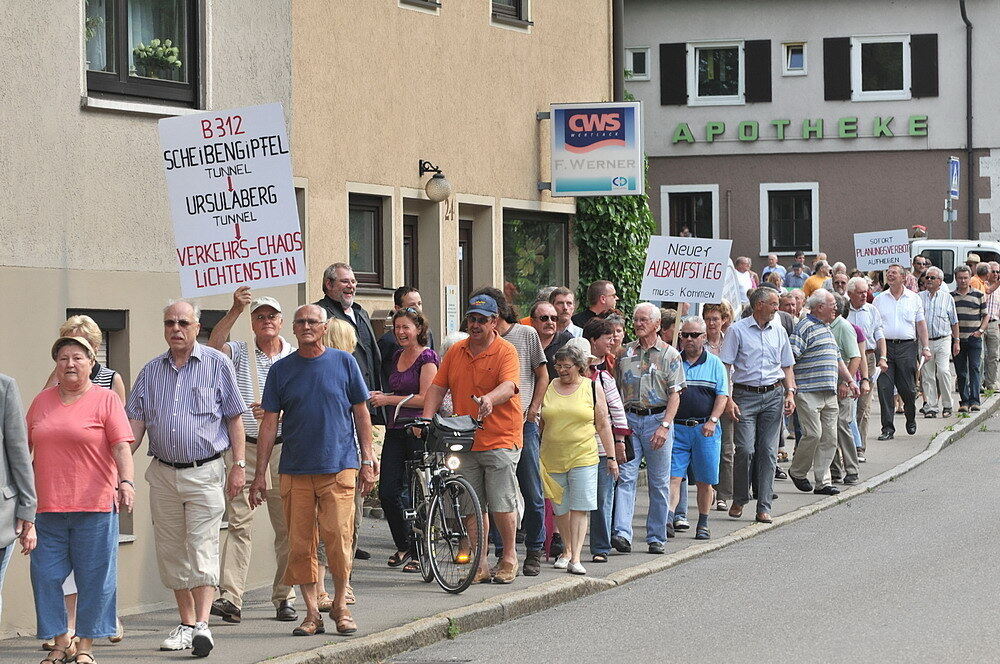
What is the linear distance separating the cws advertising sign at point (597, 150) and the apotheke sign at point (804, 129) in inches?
914

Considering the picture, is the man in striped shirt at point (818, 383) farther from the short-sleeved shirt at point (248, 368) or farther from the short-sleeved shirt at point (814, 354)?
the short-sleeved shirt at point (248, 368)

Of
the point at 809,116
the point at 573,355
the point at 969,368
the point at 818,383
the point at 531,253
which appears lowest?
the point at 969,368

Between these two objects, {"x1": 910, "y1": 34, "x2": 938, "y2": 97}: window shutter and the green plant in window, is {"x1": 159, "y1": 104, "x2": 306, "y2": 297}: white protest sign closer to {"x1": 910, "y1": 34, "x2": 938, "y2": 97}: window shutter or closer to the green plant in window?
the green plant in window

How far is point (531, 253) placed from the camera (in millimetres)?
20500

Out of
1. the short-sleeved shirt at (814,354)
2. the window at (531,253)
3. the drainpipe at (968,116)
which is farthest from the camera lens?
the drainpipe at (968,116)

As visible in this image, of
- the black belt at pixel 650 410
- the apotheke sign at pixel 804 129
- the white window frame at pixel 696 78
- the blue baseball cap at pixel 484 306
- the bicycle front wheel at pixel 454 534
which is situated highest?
the white window frame at pixel 696 78

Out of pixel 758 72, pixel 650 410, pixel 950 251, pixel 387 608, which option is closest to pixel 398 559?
pixel 387 608

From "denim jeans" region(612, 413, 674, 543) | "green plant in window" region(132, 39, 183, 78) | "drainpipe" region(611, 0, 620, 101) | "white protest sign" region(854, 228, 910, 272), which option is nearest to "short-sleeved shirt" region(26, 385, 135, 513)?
"green plant in window" region(132, 39, 183, 78)

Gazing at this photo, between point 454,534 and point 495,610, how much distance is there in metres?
0.90

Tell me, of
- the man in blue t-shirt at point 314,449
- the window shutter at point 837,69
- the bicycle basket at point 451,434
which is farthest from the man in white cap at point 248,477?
the window shutter at point 837,69

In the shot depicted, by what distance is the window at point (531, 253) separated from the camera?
20.1 metres

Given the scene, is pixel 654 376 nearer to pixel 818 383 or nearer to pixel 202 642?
pixel 818 383

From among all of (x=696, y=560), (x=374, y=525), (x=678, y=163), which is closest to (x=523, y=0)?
(x=374, y=525)

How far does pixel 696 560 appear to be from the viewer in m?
13.4
